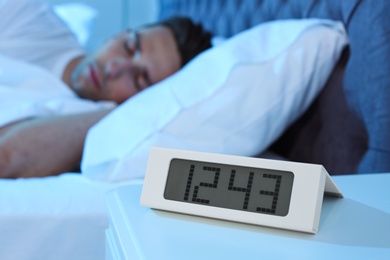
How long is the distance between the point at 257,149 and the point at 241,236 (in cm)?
51

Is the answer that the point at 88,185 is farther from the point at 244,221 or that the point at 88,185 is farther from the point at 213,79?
the point at 244,221

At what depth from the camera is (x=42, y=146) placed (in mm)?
978

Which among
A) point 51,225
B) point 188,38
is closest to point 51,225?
point 51,225

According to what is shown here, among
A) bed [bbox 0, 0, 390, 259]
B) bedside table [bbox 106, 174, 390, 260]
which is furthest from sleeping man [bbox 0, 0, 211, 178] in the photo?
bedside table [bbox 106, 174, 390, 260]

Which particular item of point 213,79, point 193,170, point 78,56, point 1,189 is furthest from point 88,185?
point 78,56

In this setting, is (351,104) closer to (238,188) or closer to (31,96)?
(238,188)

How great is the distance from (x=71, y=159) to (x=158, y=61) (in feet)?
1.95

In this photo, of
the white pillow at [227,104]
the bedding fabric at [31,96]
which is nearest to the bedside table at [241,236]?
the white pillow at [227,104]

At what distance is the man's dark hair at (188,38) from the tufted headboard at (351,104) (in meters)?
0.38

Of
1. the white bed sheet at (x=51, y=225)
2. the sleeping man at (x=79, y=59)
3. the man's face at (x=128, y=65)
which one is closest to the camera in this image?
the white bed sheet at (x=51, y=225)

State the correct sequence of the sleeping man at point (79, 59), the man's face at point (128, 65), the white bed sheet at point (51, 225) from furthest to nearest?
the man's face at point (128, 65), the sleeping man at point (79, 59), the white bed sheet at point (51, 225)

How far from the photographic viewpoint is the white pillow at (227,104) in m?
0.89

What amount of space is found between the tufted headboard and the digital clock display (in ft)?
1.35

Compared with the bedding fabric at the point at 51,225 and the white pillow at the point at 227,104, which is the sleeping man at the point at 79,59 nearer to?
the white pillow at the point at 227,104
